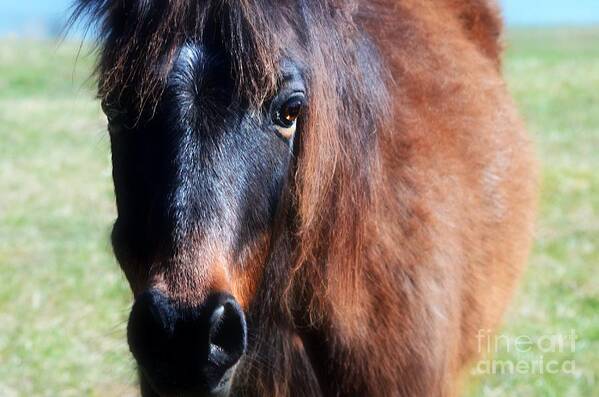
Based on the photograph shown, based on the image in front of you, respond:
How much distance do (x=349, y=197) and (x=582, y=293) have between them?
364cm

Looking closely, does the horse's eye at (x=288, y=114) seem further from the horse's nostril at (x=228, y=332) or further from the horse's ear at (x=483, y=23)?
the horse's ear at (x=483, y=23)

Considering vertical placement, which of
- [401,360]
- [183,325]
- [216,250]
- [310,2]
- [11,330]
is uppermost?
[310,2]

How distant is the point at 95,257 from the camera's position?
22.9 feet

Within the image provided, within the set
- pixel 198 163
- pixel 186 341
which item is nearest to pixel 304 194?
pixel 198 163

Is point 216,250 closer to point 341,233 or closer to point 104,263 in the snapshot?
point 341,233

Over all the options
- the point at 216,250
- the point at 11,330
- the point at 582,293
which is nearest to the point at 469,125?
the point at 216,250

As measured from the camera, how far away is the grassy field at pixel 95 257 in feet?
16.6

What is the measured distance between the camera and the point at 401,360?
3.25 m

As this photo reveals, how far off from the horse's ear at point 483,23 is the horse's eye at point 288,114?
2.27 m

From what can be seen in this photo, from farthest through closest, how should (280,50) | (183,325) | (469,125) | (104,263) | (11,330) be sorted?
(104,263)
(11,330)
(469,125)
(280,50)
(183,325)

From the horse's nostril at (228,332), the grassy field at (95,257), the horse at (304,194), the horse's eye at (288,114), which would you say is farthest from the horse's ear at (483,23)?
the horse's nostril at (228,332)

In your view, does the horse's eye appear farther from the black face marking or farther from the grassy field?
the grassy field

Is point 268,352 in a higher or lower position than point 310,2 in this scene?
lower

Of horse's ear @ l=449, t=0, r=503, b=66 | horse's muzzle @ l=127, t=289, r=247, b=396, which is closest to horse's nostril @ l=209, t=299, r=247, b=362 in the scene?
horse's muzzle @ l=127, t=289, r=247, b=396
